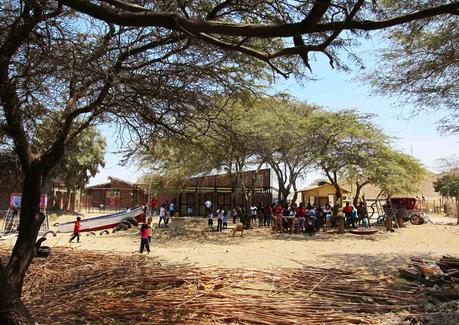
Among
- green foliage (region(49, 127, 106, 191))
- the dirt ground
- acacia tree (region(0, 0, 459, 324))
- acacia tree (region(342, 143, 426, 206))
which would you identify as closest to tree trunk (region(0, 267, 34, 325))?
acacia tree (region(0, 0, 459, 324))

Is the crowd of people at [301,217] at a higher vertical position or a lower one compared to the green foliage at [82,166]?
lower

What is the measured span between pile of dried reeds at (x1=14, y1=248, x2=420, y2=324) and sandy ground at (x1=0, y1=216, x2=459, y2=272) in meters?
2.25

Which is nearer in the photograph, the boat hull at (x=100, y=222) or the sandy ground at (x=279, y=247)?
the sandy ground at (x=279, y=247)

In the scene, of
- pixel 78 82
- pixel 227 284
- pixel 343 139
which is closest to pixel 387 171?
pixel 343 139

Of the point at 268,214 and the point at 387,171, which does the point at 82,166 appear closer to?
the point at 268,214

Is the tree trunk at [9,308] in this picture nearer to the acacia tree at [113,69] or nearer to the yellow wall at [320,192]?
the acacia tree at [113,69]

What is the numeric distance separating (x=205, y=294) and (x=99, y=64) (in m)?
4.31

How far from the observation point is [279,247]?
1661cm

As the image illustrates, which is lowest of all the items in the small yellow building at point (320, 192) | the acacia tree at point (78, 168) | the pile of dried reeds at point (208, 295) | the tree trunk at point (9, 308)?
the pile of dried reeds at point (208, 295)

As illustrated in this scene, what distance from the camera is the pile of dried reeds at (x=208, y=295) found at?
6664 millimetres

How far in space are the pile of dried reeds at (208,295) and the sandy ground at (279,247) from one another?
2246 millimetres

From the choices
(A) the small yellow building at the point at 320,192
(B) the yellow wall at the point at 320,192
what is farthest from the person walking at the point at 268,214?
(B) the yellow wall at the point at 320,192

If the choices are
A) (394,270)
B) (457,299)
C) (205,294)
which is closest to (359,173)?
(394,270)

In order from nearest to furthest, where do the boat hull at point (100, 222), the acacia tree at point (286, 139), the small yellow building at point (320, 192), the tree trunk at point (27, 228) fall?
the tree trunk at point (27, 228), the acacia tree at point (286, 139), the boat hull at point (100, 222), the small yellow building at point (320, 192)
